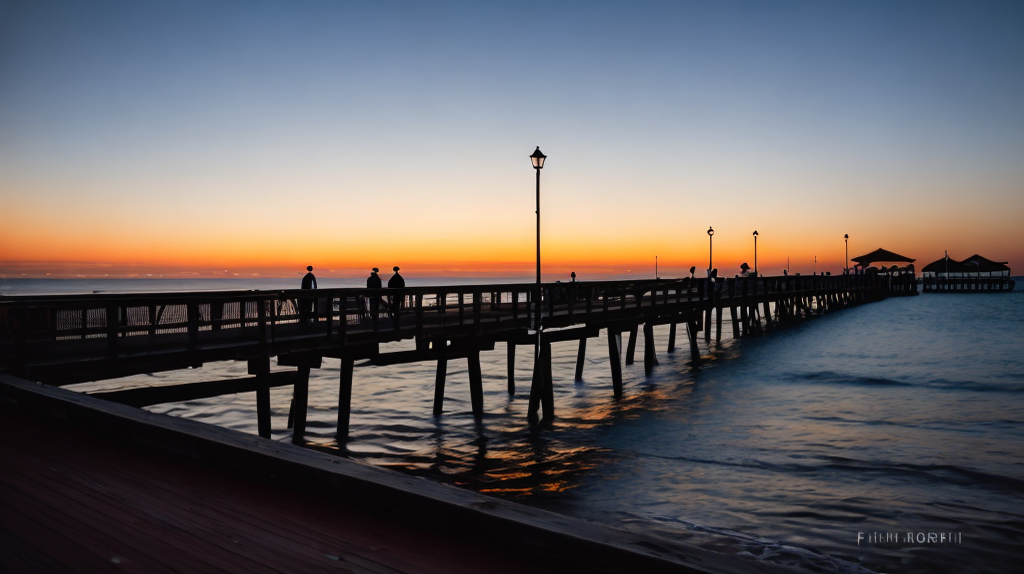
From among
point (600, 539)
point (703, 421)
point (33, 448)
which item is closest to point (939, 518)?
point (703, 421)

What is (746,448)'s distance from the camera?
14.3 metres

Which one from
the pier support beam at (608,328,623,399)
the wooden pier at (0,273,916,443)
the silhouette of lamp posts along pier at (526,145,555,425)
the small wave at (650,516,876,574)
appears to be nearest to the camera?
the small wave at (650,516,876,574)

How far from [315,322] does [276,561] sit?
12.0m

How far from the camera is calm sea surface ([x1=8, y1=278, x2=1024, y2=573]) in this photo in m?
9.05

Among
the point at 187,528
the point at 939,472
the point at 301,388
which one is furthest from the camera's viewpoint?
the point at 301,388

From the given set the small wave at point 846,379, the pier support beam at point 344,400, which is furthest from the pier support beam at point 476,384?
the small wave at point 846,379

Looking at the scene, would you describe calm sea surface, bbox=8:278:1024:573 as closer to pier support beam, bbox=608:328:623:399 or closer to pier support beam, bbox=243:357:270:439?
pier support beam, bbox=608:328:623:399

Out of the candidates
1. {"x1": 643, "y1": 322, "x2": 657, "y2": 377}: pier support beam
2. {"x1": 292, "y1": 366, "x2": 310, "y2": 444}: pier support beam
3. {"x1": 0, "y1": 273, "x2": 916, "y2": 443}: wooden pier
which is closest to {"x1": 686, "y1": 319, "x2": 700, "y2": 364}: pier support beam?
{"x1": 643, "y1": 322, "x2": 657, "y2": 377}: pier support beam

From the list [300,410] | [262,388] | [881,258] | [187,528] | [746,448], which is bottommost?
[746,448]

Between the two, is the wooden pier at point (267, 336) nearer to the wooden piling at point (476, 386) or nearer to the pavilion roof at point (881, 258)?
the wooden piling at point (476, 386)

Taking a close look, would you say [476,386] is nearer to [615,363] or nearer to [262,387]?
[615,363]

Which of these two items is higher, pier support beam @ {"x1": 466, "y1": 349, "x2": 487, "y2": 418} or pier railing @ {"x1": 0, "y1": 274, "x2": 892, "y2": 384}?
pier railing @ {"x1": 0, "y1": 274, "x2": 892, "y2": 384}

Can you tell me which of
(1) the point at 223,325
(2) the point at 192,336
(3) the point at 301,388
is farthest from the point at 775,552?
(1) the point at 223,325

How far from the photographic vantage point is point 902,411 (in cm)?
1897
